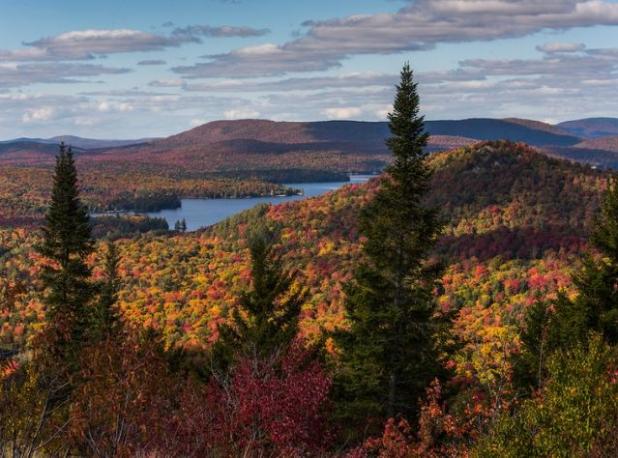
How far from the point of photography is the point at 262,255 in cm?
3222

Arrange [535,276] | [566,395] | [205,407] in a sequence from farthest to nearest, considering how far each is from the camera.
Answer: [535,276], [205,407], [566,395]

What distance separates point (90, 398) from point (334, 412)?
10.4 meters

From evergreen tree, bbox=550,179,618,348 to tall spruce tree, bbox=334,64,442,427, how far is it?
5.49 meters

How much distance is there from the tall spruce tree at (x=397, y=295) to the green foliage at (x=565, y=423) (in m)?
7.69

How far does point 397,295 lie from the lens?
25656mm

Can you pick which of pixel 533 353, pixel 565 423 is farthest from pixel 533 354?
pixel 565 423

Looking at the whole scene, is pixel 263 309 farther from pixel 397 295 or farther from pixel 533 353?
pixel 533 353

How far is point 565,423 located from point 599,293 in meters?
13.2

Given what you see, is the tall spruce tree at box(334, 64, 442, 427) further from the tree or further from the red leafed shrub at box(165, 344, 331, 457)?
the red leafed shrub at box(165, 344, 331, 457)

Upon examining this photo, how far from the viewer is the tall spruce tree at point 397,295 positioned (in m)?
25.0

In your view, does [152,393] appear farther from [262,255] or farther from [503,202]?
[503,202]

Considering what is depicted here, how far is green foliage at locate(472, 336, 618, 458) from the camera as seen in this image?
14.7 meters

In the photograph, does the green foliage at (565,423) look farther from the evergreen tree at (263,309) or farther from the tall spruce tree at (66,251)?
the tall spruce tree at (66,251)

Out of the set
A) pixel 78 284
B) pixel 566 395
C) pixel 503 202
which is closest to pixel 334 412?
pixel 566 395
